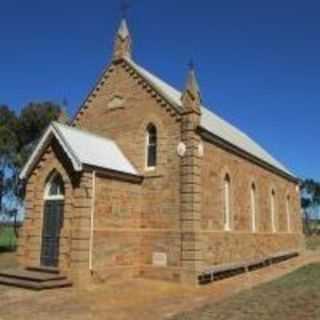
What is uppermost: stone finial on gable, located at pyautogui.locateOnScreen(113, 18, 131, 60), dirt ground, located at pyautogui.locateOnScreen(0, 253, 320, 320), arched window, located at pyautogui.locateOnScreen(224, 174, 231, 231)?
stone finial on gable, located at pyautogui.locateOnScreen(113, 18, 131, 60)

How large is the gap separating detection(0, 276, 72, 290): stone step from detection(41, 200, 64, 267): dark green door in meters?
1.80

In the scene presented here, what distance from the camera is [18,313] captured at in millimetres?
12023

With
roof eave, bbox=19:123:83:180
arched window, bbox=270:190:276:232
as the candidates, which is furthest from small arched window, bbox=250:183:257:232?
roof eave, bbox=19:123:83:180

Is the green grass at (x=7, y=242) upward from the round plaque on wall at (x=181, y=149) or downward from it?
downward

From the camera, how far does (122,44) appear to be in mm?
24734

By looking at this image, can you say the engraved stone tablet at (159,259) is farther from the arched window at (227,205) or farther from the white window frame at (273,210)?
the white window frame at (273,210)

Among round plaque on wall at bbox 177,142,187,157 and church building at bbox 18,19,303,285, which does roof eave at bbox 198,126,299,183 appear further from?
round plaque on wall at bbox 177,142,187,157

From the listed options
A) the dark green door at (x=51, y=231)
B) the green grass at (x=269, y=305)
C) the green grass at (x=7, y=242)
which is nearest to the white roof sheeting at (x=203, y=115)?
the dark green door at (x=51, y=231)

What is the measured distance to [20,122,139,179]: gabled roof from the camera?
59.6 feet

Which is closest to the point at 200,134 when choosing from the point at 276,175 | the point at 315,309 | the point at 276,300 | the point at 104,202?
the point at 104,202

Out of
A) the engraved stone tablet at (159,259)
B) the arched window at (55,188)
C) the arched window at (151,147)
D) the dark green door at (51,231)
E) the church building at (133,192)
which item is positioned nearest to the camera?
the church building at (133,192)

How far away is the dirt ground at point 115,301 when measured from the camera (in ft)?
39.5

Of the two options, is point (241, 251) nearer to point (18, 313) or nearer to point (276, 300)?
point (276, 300)

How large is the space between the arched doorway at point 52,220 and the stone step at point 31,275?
37.2 inches
